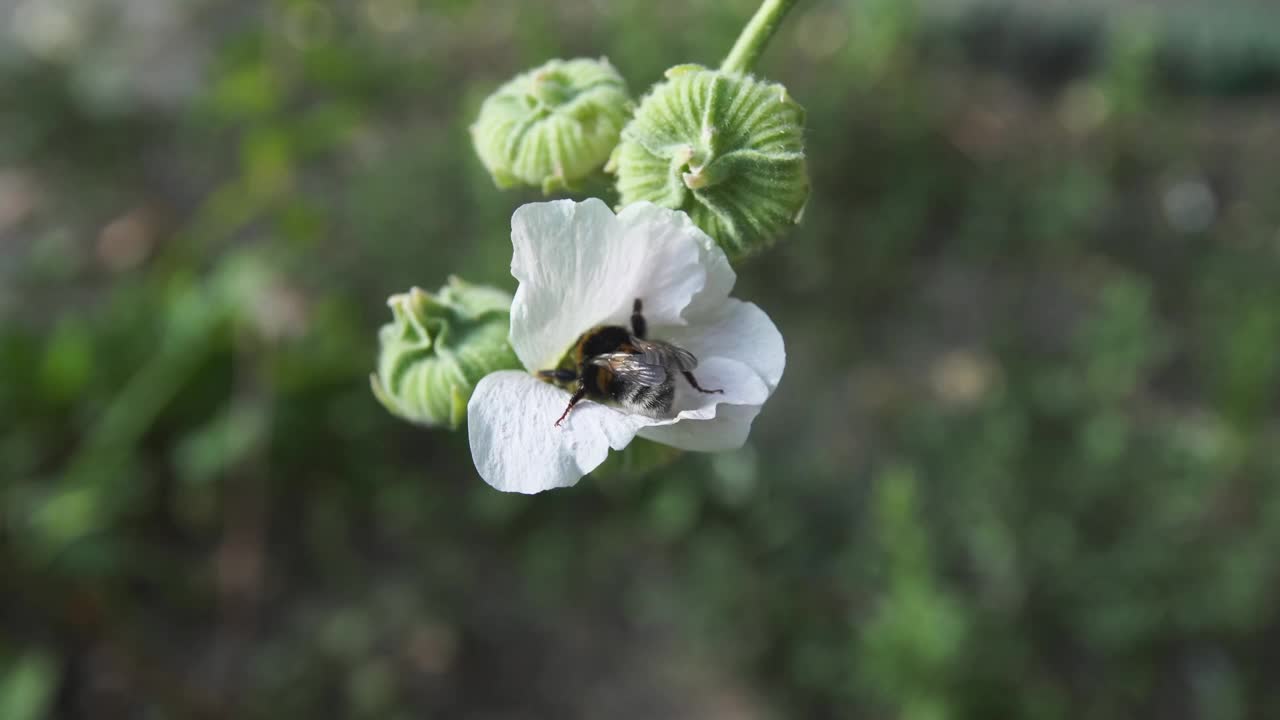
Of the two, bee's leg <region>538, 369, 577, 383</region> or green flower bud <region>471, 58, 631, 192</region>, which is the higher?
green flower bud <region>471, 58, 631, 192</region>

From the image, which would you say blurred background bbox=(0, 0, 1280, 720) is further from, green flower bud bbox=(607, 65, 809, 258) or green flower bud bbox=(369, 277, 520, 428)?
green flower bud bbox=(607, 65, 809, 258)

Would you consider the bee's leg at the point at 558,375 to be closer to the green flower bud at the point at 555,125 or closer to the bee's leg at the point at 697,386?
the bee's leg at the point at 697,386

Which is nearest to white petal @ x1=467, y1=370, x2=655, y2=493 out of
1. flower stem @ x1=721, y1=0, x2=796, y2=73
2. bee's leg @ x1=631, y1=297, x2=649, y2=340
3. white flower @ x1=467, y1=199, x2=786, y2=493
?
white flower @ x1=467, y1=199, x2=786, y2=493

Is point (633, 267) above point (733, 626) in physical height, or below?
above

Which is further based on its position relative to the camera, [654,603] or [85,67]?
[85,67]

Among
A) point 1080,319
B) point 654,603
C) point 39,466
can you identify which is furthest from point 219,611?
point 1080,319

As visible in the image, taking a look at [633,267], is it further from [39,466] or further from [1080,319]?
[1080,319]
